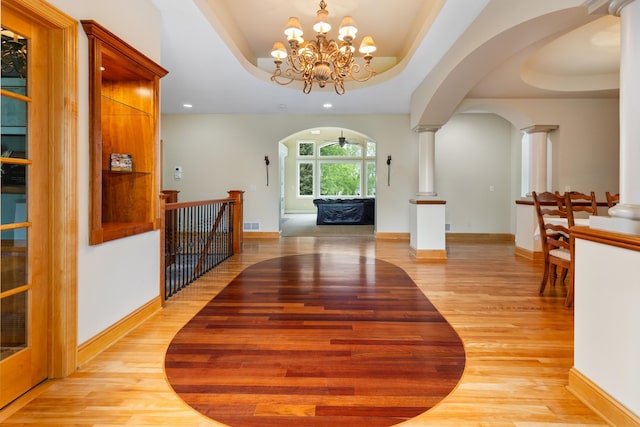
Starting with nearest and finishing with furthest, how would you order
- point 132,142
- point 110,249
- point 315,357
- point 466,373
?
1. point 466,373
2. point 315,357
3. point 110,249
4. point 132,142

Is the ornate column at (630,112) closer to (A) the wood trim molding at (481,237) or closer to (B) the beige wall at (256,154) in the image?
(B) the beige wall at (256,154)

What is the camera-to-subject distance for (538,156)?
6.02m

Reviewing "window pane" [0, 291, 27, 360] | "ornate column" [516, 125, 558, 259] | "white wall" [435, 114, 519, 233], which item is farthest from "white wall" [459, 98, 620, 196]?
"window pane" [0, 291, 27, 360]

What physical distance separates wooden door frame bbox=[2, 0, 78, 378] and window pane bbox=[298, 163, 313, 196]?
13752 millimetres

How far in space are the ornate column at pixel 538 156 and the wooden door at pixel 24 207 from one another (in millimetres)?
6494

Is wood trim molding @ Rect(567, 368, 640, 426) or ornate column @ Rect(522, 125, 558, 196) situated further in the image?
ornate column @ Rect(522, 125, 558, 196)

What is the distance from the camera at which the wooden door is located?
177cm

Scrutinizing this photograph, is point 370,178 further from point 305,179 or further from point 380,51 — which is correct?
point 380,51

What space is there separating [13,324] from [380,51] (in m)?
5.85

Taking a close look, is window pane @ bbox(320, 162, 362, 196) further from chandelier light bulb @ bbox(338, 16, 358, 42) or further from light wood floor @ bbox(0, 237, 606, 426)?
chandelier light bulb @ bbox(338, 16, 358, 42)

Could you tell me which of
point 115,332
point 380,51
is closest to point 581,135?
point 380,51

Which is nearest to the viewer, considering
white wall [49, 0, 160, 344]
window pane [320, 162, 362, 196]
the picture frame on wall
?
white wall [49, 0, 160, 344]

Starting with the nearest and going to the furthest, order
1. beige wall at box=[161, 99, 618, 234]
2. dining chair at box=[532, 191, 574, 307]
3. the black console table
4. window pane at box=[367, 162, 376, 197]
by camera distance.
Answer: dining chair at box=[532, 191, 574, 307] → beige wall at box=[161, 99, 618, 234] → the black console table → window pane at box=[367, 162, 376, 197]

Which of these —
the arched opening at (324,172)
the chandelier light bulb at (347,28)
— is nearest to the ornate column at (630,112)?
the chandelier light bulb at (347,28)
